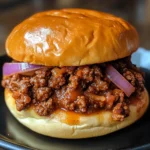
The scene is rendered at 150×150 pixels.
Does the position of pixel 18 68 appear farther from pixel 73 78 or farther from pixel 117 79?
pixel 117 79

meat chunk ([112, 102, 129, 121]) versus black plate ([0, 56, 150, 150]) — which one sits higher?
meat chunk ([112, 102, 129, 121])

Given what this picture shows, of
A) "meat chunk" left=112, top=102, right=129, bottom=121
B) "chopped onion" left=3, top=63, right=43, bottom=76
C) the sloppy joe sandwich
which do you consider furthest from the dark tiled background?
"meat chunk" left=112, top=102, right=129, bottom=121

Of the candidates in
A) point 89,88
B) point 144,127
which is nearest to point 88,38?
point 89,88

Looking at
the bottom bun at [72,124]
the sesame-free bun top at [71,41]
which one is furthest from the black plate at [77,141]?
the sesame-free bun top at [71,41]

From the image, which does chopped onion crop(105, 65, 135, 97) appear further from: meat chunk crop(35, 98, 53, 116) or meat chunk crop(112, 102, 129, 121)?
meat chunk crop(35, 98, 53, 116)

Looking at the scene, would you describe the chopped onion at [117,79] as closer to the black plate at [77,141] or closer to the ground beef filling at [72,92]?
the ground beef filling at [72,92]

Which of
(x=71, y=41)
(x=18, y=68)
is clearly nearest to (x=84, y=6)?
(x=18, y=68)

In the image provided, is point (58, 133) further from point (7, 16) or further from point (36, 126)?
point (7, 16)
